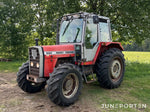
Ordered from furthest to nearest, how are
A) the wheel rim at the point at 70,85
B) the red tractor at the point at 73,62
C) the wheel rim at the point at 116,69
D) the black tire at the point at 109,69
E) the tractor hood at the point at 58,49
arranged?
1. the wheel rim at the point at 116,69
2. the black tire at the point at 109,69
3. the tractor hood at the point at 58,49
4. the wheel rim at the point at 70,85
5. the red tractor at the point at 73,62

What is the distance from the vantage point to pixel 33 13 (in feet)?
40.8

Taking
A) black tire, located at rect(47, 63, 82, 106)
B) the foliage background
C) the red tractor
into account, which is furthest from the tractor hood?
the foliage background

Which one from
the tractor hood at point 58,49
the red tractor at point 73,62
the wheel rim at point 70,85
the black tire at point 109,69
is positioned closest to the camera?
the red tractor at point 73,62

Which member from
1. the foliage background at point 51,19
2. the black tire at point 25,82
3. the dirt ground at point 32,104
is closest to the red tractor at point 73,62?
the black tire at point 25,82

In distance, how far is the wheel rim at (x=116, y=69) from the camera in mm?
5457

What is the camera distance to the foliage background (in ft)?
31.2

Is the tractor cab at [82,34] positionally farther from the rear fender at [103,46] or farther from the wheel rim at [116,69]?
the wheel rim at [116,69]

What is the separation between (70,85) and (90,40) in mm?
1732

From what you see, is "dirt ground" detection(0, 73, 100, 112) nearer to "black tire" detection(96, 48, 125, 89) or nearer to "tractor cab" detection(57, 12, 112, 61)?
"black tire" detection(96, 48, 125, 89)

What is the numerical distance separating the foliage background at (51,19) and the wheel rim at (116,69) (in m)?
4.52

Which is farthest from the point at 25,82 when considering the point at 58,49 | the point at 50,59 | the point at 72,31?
the point at 72,31

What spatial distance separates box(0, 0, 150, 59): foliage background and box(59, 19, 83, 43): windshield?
3.66 meters

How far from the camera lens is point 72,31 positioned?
197 inches

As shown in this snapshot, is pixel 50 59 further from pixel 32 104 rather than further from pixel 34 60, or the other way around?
pixel 32 104
